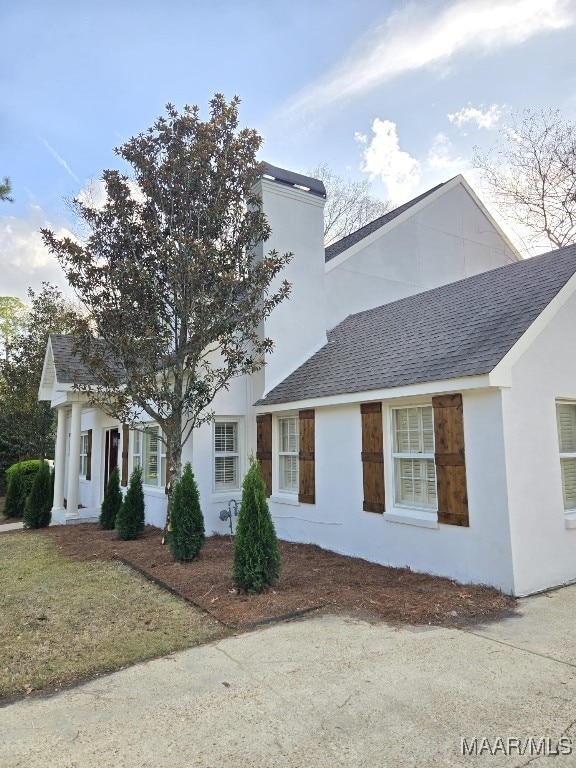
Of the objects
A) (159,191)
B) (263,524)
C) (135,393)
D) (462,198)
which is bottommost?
(263,524)

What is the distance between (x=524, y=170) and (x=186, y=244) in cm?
1597

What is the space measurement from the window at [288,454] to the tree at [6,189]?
24.2ft

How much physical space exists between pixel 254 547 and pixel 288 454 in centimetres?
379

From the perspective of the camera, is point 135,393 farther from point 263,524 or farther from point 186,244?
point 263,524

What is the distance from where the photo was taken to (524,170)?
701 inches

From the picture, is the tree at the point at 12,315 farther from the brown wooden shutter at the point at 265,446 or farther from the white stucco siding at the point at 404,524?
the white stucco siding at the point at 404,524

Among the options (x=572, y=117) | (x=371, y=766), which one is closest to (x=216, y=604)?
(x=371, y=766)

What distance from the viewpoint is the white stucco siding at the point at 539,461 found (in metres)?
5.46

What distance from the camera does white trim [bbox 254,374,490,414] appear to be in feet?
18.5

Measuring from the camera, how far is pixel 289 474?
9.45m

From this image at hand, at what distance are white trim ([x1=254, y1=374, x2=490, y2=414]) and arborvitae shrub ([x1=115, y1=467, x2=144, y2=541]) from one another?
10.8 ft

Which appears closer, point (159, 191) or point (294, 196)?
point (159, 191)

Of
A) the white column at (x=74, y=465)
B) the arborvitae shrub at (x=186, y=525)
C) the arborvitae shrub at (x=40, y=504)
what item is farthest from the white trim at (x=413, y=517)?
the arborvitae shrub at (x=40, y=504)

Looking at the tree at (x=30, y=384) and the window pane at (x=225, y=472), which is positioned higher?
the tree at (x=30, y=384)
